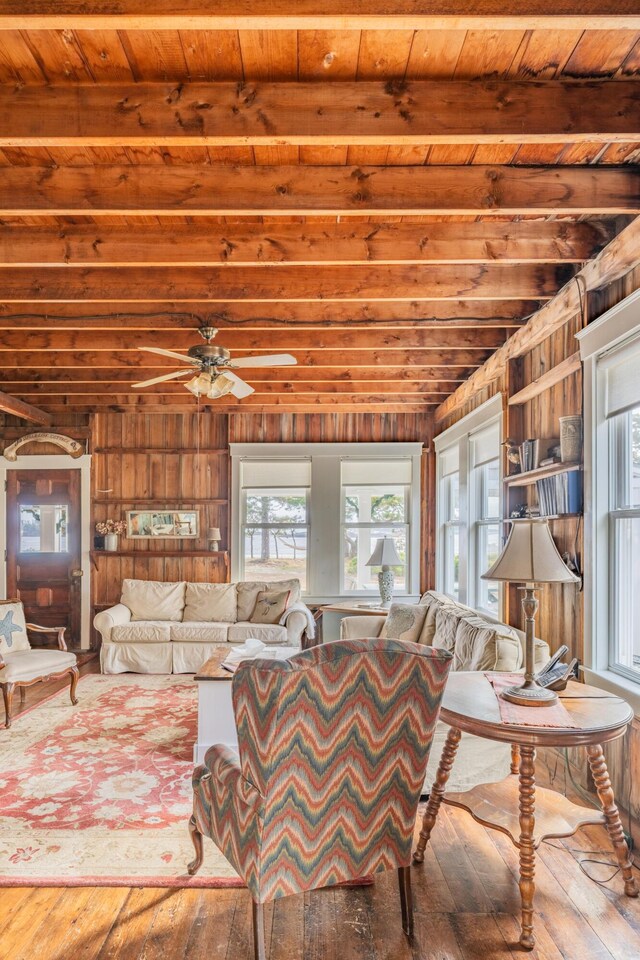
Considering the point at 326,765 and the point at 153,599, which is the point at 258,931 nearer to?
the point at 326,765

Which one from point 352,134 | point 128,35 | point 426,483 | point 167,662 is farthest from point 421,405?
point 128,35

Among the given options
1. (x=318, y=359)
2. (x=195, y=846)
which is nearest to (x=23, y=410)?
(x=318, y=359)

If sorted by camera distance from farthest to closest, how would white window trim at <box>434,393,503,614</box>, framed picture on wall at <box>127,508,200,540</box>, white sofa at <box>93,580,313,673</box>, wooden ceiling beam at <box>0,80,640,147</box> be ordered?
framed picture on wall at <box>127,508,200,540</box>
white sofa at <box>93,580,313,673</box>
white window trim at <box>434,393,503,614</box>
wooden ceiling beam at <box>0,80,640,147</box>

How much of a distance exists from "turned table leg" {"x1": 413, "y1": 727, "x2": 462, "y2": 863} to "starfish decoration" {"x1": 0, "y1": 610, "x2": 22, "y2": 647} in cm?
364

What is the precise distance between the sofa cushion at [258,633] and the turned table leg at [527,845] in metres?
4.14

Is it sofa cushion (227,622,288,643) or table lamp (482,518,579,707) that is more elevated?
table lamp (482,518,579,707)

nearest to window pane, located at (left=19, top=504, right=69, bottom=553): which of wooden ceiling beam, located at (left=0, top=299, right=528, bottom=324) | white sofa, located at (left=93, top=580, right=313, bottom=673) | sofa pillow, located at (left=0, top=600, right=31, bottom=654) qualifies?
white sofa, located at (left=93, top=580, right=313, bottom=673)

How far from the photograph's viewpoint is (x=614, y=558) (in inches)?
126

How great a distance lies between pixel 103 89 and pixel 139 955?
120 inches

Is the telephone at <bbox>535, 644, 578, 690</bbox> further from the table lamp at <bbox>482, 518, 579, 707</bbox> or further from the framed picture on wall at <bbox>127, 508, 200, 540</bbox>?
the framed picture on wall at <bbox>127, 508, 200, 540</bbox>

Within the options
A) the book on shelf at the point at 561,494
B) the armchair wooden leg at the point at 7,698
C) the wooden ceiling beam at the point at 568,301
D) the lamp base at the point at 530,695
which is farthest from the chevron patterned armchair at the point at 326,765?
the armchair wooden leg at the point at 7,698

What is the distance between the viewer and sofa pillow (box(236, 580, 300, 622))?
6680 millimetres

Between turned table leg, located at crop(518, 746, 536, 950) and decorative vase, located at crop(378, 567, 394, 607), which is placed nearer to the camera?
turned table leg, located at crop(518, 746, 536, 950)

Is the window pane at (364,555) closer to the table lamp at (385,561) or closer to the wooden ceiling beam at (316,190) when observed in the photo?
the table lamp at (385,561)
